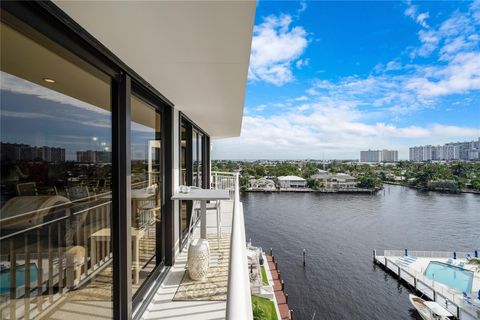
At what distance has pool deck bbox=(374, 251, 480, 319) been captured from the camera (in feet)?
40.8

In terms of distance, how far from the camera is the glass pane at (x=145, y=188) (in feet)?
7.08

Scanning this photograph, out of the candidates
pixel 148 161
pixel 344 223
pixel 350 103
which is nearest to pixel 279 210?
pixel 344 223

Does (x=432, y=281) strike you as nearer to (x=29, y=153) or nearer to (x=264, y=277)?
(x=264, y=277)

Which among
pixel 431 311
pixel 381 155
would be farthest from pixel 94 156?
pixel 381 155

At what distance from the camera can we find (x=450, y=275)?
1499 centimetres

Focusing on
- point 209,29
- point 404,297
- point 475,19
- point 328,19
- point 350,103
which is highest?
point 475,19

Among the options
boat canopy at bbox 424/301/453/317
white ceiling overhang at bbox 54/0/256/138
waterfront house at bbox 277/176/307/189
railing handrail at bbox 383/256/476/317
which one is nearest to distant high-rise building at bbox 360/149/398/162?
waterfront house at bbox 277/176/307/189

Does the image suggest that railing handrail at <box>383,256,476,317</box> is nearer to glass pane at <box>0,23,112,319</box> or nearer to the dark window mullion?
the dark window mullion

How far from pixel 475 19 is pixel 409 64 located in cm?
991

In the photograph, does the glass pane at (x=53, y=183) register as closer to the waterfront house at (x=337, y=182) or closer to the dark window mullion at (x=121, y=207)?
the dark window mullion at (x=121, y=207)

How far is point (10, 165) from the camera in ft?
3.36

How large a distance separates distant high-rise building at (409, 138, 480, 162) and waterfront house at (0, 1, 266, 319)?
76.7 m

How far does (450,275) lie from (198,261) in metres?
18.8

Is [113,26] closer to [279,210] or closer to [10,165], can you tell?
[10,165]
